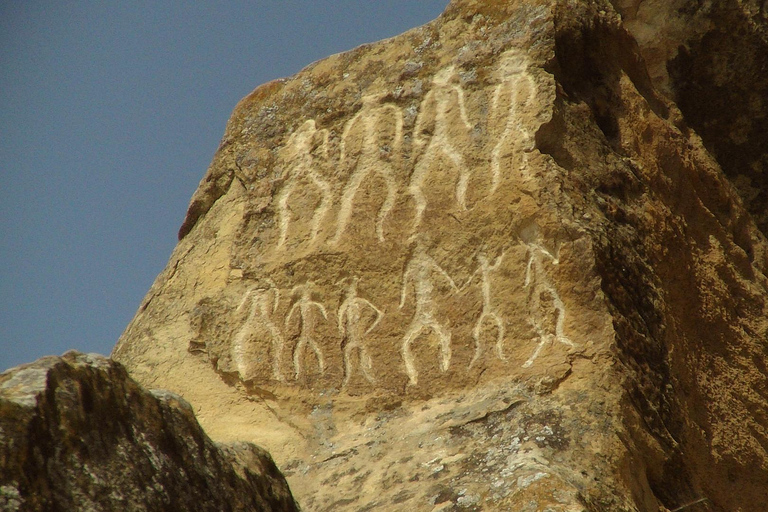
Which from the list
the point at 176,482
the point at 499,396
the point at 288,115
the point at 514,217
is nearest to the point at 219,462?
the point at 176,482

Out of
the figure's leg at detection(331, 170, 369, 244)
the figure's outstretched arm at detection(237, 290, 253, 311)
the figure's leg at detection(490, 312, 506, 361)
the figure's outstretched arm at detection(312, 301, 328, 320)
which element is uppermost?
the figure's leg at detection(331, 170, 369, 244)

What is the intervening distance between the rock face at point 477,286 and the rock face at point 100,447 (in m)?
1.06

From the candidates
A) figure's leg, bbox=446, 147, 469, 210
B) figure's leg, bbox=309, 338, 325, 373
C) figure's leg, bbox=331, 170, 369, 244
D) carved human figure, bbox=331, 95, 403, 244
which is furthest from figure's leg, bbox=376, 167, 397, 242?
figure's leg, bbox=309, 338, 325, 373

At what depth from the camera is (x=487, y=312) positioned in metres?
3.48

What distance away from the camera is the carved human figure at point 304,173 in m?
4.04

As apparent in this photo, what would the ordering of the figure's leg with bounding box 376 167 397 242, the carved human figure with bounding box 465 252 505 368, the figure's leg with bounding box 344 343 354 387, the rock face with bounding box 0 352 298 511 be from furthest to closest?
the figure's leg with bounding box 376 167 397 242 → the figure's leg with bounding box 344 343 354 387 → the carved human figure with bounding box 465 252 505 368 → the rock face with bounding box 0 352 298 511

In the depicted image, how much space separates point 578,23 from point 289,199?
1454mm

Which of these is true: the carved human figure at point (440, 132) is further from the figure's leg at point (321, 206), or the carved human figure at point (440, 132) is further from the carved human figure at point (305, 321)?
the carved human figure at point (305, 321)

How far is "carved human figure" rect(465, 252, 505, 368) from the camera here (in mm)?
3408

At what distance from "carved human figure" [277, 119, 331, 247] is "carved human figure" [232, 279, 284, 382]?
23cm

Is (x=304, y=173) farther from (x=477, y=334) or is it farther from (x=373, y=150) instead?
(x=477, y=334)

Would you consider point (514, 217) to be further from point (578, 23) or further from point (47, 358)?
point (47, 358)

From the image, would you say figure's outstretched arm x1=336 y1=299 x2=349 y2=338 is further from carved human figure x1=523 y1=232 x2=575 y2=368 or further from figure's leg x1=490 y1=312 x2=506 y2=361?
carved human figure x1=523 y1=232 x2=575 y2=368

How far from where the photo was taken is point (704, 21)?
201 inches
